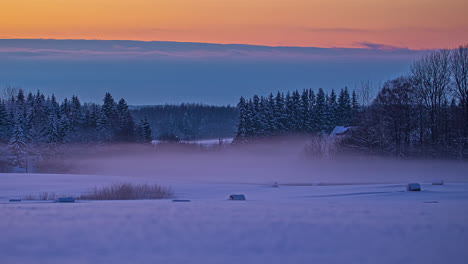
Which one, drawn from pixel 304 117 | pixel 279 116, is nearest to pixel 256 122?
pixel 279 116

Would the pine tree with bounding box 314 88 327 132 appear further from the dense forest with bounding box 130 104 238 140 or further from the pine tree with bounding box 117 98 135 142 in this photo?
the dense forest with bounding box 130 104 238 140

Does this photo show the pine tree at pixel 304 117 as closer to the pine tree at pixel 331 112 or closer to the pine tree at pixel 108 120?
the pine tree at pixel 331 112

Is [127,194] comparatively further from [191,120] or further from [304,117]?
[191,120]

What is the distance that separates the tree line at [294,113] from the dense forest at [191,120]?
49.7 meters

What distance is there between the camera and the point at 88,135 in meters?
81.4

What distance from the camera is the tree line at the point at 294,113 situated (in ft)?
268

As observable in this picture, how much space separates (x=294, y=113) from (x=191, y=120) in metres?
75.6

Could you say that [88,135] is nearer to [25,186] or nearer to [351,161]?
[351,161]

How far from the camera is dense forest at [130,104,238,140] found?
14700cm

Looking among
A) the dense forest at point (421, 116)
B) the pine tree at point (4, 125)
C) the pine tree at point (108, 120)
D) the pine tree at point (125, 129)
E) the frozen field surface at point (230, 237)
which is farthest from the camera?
the pine tree at point (125, 129)

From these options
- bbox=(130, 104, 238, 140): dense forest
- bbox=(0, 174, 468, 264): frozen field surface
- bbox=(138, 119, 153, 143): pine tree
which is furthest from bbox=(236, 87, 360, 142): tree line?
bbox=(0, 174, 468, 264): frozen field surface

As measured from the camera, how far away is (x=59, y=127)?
257ft

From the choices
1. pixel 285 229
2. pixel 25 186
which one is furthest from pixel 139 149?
pixel 285 229

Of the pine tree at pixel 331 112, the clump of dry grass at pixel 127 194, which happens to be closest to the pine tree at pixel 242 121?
the pine tree at pixel 331 112
